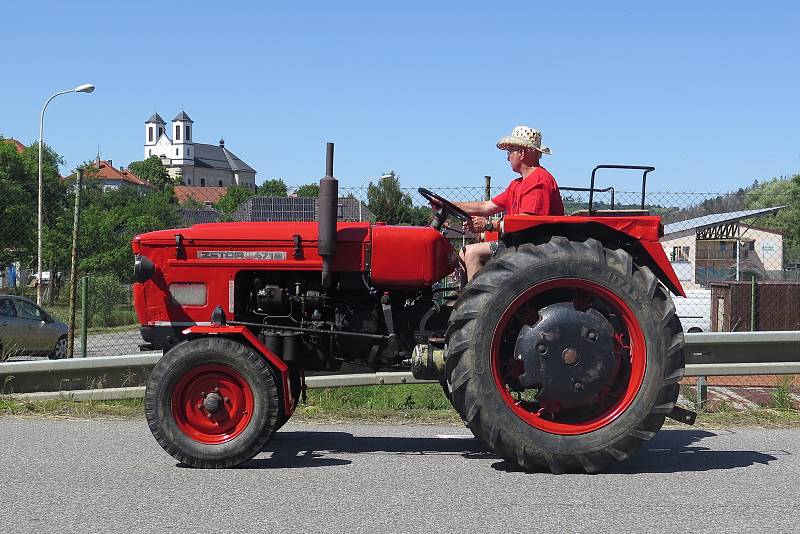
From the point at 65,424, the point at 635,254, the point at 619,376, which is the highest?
the point at 635,254

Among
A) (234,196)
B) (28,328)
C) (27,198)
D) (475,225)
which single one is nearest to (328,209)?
(475,225)

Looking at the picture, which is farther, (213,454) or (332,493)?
(213,454)

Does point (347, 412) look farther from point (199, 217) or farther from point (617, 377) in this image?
point (199, 217)

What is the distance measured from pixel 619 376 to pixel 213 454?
2567 millimetres

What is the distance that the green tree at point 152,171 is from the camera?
15162cm

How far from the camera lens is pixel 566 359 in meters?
6.03

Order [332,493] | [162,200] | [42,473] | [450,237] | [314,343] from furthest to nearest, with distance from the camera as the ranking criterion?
1. [162,200]
2. [450,237]
3. [314,343]
4. [42,473]
5. [332,493]

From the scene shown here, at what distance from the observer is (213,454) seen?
609cm

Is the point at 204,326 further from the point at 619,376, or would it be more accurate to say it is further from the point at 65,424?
the point at 619,376

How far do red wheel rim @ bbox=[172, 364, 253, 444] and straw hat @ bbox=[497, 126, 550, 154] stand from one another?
7.99 ft

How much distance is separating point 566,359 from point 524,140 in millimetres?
1660

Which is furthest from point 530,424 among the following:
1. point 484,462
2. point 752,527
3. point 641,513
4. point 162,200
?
point 162,200

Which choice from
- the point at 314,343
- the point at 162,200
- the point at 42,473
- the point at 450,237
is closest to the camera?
the point at 42,473

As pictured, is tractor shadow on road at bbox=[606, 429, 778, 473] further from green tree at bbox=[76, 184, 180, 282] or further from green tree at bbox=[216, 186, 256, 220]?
green tree at bbox=[216, 186, 256, 220]
